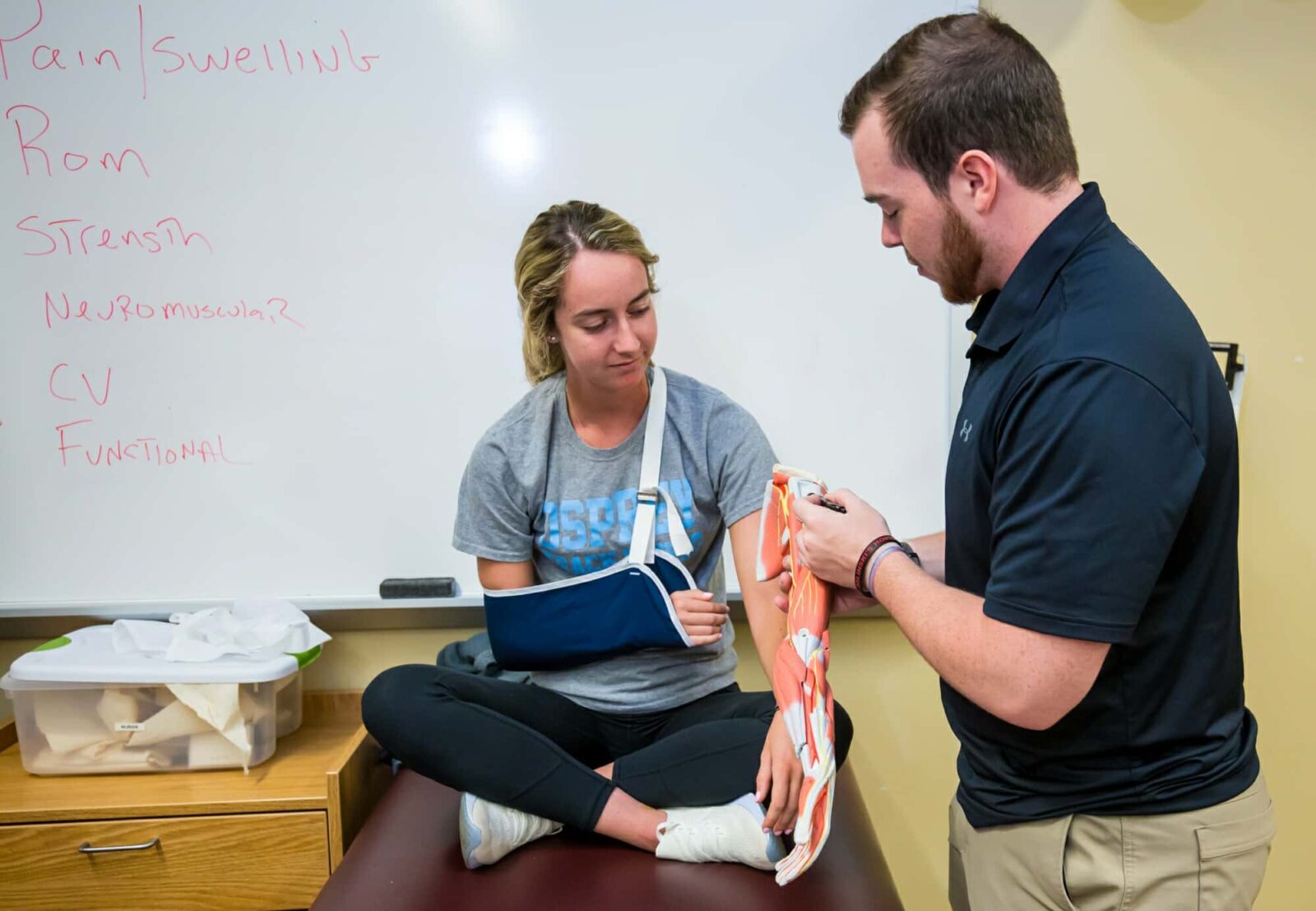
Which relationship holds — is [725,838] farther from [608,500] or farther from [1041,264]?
[1041,264]

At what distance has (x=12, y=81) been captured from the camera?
1.70 m

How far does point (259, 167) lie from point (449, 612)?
2.70 feet

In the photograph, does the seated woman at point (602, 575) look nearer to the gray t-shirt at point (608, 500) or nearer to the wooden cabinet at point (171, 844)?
the gray t-shirt at point (608, 500)

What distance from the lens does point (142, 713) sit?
5.30 ft

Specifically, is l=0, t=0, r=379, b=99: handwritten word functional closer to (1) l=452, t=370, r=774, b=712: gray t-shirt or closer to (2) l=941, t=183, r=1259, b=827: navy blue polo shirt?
(1) l=452, t=370, r=774, b=712: gray t-shirt

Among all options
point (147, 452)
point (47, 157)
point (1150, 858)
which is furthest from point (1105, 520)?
point (47, 157)

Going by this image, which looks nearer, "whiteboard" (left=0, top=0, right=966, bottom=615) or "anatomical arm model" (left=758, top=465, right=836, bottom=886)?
"anatomical arm model" (left=758, top=465, right=836, bottom=886)

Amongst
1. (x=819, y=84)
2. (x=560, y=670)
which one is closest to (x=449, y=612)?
(x=560, y=670)

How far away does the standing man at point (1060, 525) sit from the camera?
30.4 inches

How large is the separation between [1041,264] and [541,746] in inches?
35.5

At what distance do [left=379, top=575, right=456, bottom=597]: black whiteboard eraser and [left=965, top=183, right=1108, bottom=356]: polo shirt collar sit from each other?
3.76 feet

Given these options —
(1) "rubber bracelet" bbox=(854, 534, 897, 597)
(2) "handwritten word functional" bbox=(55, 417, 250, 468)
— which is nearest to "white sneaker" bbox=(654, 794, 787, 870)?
(1) "rubber bracelet" bbox=(854, 534, 897, 597)

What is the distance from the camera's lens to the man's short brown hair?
2.82 feet

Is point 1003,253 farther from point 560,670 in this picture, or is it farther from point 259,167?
point 259,167
